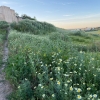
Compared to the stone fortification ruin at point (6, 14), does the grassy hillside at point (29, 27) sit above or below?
below

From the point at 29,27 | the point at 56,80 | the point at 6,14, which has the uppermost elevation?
the point at 6,14

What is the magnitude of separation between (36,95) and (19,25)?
1558 cm

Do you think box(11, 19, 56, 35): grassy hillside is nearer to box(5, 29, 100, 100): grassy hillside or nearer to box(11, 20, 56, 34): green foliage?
box(11, 20, 56, 34): green foliage

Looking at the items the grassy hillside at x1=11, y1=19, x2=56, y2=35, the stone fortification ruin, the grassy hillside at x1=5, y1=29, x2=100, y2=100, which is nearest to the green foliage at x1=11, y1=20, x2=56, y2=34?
the grassy hillside at x1=11, y1=19, x2=56, y2=35

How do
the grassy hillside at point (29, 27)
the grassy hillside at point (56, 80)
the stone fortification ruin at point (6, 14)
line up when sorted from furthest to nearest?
the stone fortification ruin at point (6, 14), the grassy hillside at point (29, 27), the grassy hillside at point (56, 80)

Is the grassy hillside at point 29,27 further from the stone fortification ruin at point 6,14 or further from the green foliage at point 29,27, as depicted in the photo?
the stone fortification ruin at point 6,14

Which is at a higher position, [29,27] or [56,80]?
[29,27]

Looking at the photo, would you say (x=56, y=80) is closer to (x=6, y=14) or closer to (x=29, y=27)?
(x=29, y=27)

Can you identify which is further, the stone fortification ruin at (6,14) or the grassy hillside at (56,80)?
the stone fortification ruin at (6,14)

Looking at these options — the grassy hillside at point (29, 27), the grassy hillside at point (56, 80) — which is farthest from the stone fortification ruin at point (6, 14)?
the grassy hillside at point (56, 80)

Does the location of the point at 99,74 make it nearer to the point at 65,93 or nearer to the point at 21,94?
the point at 65,93

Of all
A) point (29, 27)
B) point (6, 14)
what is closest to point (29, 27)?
point (29, 27)

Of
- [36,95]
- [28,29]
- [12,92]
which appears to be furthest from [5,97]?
[28,29]

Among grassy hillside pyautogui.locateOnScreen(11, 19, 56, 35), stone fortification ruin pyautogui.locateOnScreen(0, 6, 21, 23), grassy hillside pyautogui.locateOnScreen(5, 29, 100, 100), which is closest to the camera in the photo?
grassy hillside pyautogui.locateOnScreen(5, 29, 100, 100)
